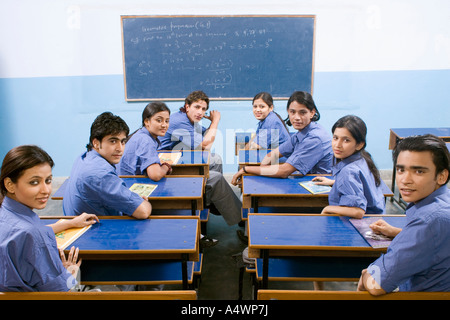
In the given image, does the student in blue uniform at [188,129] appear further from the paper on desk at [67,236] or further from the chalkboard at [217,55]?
the paper on desk at [67,236]

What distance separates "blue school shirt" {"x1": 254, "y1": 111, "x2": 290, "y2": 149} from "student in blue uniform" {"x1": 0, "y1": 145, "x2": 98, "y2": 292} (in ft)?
8.32

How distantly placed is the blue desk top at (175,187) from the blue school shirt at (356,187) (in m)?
0.89

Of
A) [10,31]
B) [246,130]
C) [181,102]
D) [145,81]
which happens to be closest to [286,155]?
[246,130]

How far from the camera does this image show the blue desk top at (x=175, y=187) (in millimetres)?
2377

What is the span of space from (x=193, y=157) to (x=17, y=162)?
2.00 meters

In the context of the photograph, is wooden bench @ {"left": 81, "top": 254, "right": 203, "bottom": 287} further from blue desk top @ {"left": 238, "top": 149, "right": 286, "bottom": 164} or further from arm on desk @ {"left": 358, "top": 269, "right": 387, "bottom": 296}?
blue desk top @ {"left": 238, "top": 149, "right": 286, "bottom": 164}

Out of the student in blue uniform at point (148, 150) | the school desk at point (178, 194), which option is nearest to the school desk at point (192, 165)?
the student in blue uniform at point (148, 150)

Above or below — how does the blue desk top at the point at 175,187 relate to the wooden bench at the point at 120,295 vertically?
above

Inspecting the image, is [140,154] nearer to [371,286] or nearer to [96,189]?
[96,189]

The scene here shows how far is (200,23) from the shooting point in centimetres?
432

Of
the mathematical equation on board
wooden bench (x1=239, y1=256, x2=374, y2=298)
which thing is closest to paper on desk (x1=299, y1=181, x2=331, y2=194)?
wooden bench (x1=239, y1=256, x2=374, y2=298)

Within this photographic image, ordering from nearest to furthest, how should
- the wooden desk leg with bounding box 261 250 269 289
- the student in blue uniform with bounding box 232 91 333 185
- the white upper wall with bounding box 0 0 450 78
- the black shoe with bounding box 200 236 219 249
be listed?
the wooden desk leg with bounding box 261 250 269 289 < the student in blue uniform with bounding box 232 91 333 185 < the black shoe with bounding box 200 236 219 249 < the white upper wall with bounding box 0 0 450 78

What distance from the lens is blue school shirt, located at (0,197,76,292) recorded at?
4.18 feet

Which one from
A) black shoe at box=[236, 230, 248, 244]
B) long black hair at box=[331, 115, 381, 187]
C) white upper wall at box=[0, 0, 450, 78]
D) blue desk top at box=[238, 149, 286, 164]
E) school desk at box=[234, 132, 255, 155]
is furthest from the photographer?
white upper wall at box=[0, 0, 450, 78]
